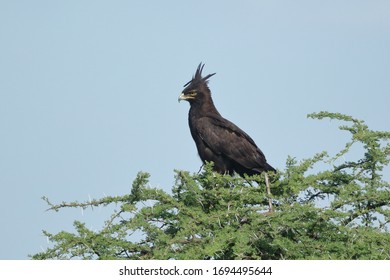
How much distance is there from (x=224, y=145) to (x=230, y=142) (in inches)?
3.6

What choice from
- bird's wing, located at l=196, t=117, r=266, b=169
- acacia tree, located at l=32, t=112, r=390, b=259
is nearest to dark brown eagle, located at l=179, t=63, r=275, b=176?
bird's wing, located at l=196, t=117, r=266, b=169

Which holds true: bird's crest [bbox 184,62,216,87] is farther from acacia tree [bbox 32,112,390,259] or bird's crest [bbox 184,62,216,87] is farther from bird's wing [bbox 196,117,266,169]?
acacia tree [bbox 32,112,390,259]

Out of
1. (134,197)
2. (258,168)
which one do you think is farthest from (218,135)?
(134,197)

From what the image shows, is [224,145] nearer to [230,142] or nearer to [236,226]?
[230,142]

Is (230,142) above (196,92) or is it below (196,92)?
below

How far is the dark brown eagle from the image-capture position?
1184 centimetres

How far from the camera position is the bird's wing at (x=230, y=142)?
38.8 ft

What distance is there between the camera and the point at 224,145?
39.6 feet

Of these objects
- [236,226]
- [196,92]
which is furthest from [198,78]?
[236,226]

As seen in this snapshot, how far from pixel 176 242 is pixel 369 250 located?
154 centimetres

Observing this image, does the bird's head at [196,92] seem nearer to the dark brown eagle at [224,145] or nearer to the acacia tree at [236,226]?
the dark brown eagle at [224,145]

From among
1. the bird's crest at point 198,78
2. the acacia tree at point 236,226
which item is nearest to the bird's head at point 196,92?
the bird's crest at point 198,78

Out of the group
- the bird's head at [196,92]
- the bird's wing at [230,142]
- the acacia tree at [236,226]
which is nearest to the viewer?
the acacia tree at [236,226]
